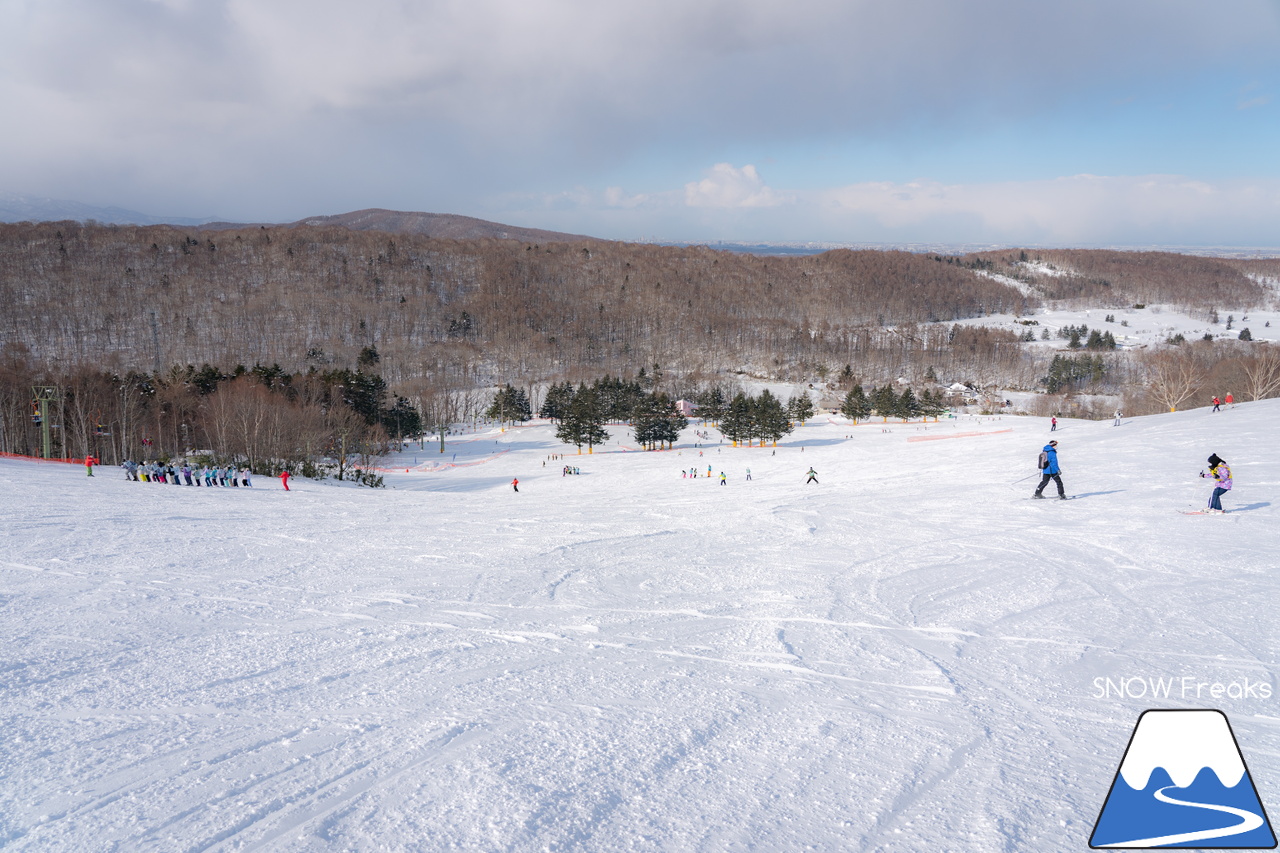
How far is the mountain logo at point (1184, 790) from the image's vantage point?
2.75m

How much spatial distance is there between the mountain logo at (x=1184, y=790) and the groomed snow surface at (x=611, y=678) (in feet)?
1.44

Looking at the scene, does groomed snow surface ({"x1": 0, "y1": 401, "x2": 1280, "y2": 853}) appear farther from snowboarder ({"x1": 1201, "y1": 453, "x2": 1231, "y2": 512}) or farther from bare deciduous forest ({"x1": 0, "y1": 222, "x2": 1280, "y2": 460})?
bare deciduous forest ({"x1": 0, "y1": 222, "x2": 1280, "y2": 460})

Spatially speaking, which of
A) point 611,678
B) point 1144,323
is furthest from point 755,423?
point 1144,323

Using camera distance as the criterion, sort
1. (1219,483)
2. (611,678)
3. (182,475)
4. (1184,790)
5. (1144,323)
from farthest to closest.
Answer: (1144,323)
(182,475)
(1219,483)
(611,678)
(1184,790)

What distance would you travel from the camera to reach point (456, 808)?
3.32 m

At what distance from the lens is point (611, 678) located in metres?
5.12

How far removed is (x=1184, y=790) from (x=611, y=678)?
11.7ft

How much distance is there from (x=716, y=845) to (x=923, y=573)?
660 cm

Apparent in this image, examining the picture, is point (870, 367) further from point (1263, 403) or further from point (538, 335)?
point (1263, 403)

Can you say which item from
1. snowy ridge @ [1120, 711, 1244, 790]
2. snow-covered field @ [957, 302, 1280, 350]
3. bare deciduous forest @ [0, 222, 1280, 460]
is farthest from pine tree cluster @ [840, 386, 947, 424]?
snow-covered field @ [957, 302, 1280, 350]

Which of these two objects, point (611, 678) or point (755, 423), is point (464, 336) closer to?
point (755, 423)

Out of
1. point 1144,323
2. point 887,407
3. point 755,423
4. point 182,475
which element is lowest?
point 755,423

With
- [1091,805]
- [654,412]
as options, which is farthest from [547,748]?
[654,412]

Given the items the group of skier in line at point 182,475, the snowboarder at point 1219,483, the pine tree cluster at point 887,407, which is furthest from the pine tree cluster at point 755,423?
the snowboarder at point 1219,483
